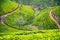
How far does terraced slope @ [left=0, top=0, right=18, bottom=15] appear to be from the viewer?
30473 millimetres

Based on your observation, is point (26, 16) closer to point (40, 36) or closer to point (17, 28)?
point (17, 28)

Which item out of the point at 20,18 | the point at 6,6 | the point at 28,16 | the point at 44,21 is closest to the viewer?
the point at 44,21

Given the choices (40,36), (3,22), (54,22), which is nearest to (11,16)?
(3,22)

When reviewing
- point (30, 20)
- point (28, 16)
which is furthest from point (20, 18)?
point (30, 20)

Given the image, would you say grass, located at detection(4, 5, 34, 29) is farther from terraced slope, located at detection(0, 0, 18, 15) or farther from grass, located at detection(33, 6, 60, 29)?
terraced slope, located at detection(0, 0, 18, 15)

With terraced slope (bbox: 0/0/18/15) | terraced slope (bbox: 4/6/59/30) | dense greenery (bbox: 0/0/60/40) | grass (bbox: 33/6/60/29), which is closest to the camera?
dense greenery (bbox: 0/0/60/40)

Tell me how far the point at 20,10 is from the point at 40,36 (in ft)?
33.8

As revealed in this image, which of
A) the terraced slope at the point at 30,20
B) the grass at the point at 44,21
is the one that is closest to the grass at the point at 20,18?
the terraced slope at the point at 30,20

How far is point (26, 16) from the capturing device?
96.7 ft

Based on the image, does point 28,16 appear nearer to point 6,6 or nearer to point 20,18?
point 20,18

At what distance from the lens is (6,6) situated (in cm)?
3111

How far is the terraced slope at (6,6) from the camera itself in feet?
100.0

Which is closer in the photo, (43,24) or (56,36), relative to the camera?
(56,36)

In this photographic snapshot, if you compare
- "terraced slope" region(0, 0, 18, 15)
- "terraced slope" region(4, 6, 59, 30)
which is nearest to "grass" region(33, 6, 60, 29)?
"terraced slope" region(4, 6, 59, 30)
